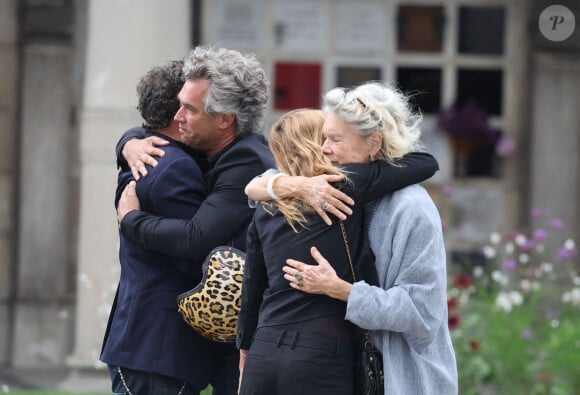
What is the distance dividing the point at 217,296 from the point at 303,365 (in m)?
0.47

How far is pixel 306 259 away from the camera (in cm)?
338

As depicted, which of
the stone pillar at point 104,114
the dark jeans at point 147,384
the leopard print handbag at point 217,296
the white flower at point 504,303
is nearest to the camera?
the leopard print handbag at point 217,296

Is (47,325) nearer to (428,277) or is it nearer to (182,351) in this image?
(182,351)

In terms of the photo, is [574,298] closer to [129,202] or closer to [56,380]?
[56,380]

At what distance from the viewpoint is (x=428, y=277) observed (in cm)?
335

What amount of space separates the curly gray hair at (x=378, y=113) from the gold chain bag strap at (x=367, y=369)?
10.5 inches

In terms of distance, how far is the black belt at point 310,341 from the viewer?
334 cm

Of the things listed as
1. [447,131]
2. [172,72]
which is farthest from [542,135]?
[172,72]

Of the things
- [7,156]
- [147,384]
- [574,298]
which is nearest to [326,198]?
[147,384]

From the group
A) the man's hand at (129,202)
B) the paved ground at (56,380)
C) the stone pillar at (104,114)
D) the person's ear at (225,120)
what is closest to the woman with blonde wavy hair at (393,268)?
the person's ear at (225,120)

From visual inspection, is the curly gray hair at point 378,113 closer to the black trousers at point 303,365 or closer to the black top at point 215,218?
the black top at point 215,218

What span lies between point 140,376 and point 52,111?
588 centimetres

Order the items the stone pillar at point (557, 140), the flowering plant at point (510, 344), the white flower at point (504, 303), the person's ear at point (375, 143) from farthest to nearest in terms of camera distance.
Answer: the stone pillar at point (557, 140), the white flower at point (504, 303), the flowering plant at point (510, 344), the person's ear at point (375, 143)

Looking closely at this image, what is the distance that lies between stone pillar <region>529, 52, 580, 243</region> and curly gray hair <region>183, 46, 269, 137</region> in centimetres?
599
